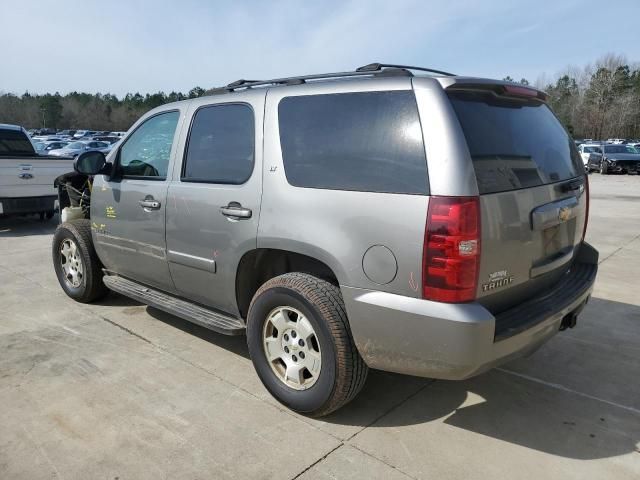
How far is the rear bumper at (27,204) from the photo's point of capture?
8611 millimetres

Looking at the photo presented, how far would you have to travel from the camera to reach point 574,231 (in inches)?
124

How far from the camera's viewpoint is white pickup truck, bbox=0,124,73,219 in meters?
8.55

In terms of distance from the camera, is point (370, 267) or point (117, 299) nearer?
point (370, 267)

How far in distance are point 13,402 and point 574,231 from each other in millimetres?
3694

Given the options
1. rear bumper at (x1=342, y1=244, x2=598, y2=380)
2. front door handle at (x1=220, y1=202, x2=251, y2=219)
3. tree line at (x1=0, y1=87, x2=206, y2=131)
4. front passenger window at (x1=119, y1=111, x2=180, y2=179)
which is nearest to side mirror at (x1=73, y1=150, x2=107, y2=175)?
front passenger window at (x1=119, y1=111, x2=180, y2=179)

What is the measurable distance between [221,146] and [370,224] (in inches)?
57.2

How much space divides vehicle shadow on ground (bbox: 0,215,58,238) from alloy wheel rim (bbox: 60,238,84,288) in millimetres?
4562

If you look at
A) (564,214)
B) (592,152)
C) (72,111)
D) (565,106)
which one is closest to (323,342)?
(564,214)

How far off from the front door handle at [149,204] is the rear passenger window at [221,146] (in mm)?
342

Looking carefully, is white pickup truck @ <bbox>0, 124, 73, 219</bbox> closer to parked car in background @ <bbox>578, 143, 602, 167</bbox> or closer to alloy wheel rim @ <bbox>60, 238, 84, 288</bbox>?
alloy wheel rim @ <bbox>60, 238, 84, 288</bbox>

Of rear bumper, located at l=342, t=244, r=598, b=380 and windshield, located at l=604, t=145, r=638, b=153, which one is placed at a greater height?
windshield, located at l=604, t=145, r=638, b=153

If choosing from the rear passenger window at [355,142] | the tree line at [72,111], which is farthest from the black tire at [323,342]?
the tree line at [72,111]

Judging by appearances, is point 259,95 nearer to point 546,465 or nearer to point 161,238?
point 161,238

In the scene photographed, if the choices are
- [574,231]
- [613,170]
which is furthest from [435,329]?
[613,170]
